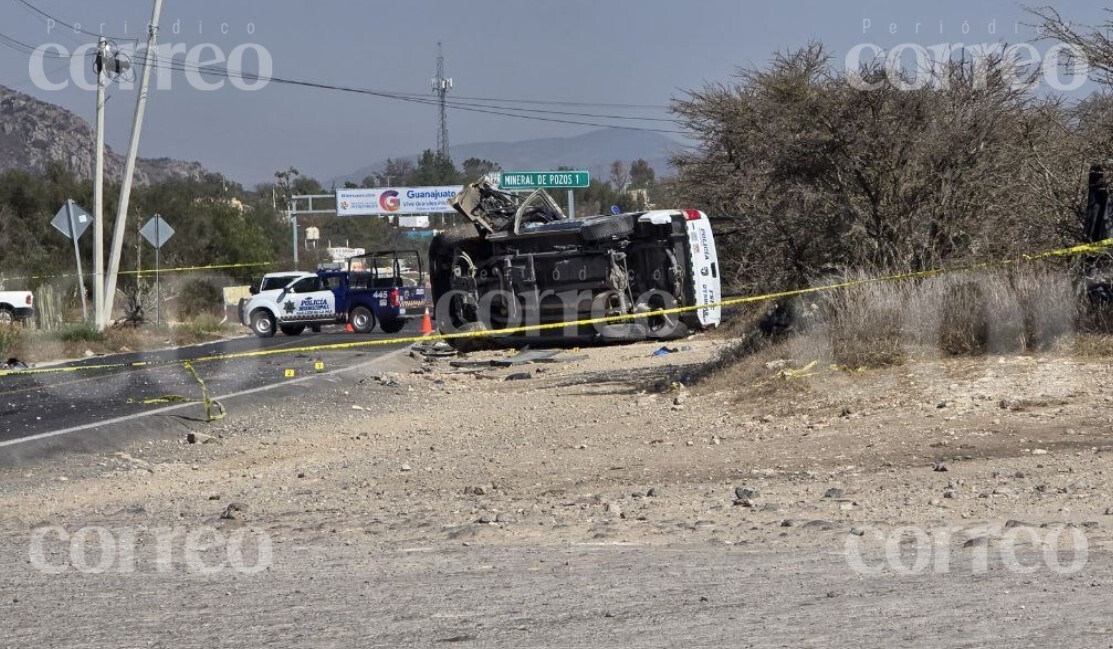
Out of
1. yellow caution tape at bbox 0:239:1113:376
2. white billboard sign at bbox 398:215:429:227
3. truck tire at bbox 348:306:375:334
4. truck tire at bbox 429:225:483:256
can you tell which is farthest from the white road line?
white billboard sign at bbox 398:215:429:227

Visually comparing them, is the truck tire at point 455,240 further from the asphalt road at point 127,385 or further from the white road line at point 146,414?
the white road line at point 146,414

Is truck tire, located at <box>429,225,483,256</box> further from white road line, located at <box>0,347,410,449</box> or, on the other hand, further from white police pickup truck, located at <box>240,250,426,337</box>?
white police pickup truck, located at <box>240,250,426,337</box>

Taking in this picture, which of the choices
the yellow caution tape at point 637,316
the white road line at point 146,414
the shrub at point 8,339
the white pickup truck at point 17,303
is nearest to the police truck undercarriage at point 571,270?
the yellow caution tape at point 637,316

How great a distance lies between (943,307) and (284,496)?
7.21m

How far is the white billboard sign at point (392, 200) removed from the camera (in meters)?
75.7

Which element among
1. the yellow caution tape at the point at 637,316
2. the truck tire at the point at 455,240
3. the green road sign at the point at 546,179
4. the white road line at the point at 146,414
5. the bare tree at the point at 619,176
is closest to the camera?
the white road line at the point at 146,414

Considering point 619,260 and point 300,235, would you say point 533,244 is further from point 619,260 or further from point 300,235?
point 300,235

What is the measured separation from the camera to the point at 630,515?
329 inches

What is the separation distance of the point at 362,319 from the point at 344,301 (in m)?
0.73

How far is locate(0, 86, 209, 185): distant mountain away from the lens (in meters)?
126

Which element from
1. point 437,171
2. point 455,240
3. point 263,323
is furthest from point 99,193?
point 437,171

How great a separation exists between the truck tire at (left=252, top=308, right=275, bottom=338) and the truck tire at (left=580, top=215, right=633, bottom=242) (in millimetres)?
16736

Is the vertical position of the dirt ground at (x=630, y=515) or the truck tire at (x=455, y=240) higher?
the truck tire at (x=455, y=240)

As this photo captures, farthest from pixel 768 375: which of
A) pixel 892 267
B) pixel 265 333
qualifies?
pixel 265 333
